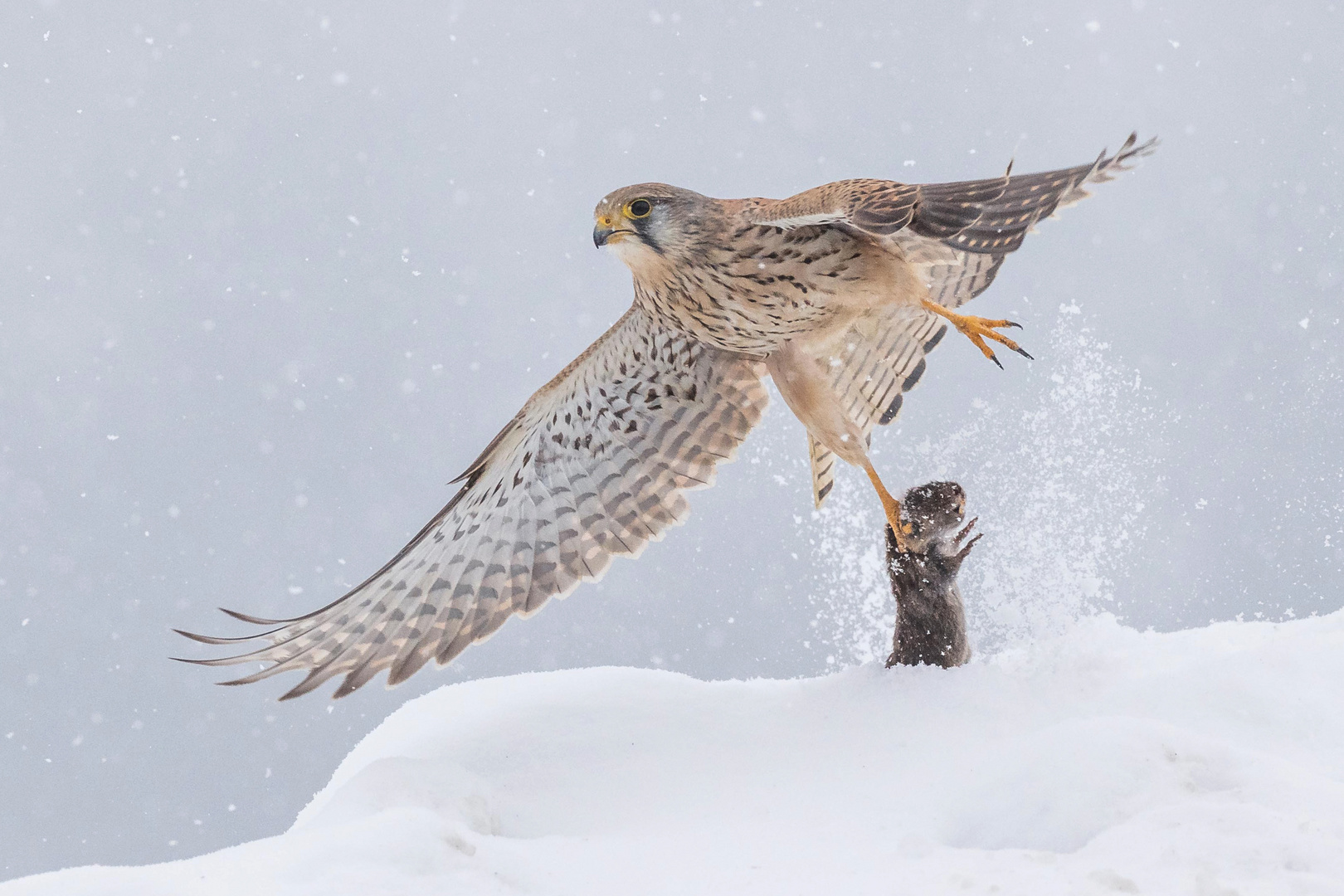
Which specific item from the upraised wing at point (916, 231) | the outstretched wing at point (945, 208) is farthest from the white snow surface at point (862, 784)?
the outstretched wing at point (945, 208)

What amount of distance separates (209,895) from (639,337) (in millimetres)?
2822

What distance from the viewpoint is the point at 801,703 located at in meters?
4.36

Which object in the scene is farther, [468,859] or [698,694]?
[698,694]

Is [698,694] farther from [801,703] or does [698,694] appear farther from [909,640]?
[909,640]

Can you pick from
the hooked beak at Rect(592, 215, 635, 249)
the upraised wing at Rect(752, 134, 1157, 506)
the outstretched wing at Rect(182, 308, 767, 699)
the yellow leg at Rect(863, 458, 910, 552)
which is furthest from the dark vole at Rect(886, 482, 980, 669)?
the hooked beak at Rect(592, 215, 635, 249)

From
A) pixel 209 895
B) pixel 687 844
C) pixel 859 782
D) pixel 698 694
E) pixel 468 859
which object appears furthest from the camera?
pixel 698 694

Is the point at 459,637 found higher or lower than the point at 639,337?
lower

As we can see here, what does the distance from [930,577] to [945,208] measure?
1788 millimetres

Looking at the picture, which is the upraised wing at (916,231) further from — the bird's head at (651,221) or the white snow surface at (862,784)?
the white snow surface at (862,784)

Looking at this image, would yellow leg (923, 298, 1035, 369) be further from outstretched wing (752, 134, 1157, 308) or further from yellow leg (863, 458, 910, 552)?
yellow leg (863, 458, 910, 552)

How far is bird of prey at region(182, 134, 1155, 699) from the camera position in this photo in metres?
3.78

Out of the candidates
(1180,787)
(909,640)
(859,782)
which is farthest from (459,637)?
(1180,787)

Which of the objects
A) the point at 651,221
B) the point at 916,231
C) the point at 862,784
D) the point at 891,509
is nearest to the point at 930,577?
the point at 891,509

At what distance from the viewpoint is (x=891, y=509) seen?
4.40 meters
